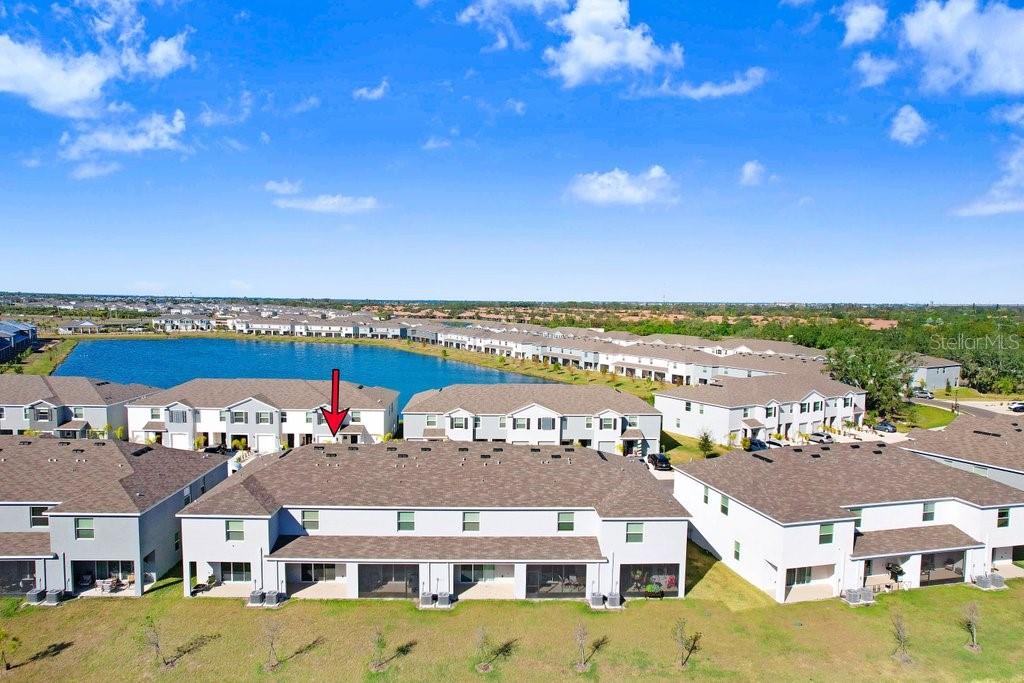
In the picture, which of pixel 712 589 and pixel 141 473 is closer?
pixel 712 589

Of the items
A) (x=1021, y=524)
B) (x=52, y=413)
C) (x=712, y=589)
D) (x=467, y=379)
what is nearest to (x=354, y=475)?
(x=712, y=589)

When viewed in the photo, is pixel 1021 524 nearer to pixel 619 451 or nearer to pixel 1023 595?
pixel 1023 595

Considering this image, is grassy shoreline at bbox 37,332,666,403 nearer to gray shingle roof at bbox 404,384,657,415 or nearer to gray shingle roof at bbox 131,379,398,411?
gray shingle roof at bbox 404,384,657,415

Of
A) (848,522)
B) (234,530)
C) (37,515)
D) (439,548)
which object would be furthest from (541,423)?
(37,515)

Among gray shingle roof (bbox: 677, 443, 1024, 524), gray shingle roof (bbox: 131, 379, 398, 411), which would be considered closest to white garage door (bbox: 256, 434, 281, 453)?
gray shingle roof (bbox: 131, 379, 398, 411)

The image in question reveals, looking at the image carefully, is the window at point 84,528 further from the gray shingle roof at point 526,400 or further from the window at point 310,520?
the gray shingle roof at point 526,400

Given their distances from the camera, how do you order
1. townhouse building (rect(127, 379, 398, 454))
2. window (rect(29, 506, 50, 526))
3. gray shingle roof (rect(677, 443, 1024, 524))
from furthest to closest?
townhouse building (rect(127, 379, 398, 454)) → gray shingle roof (rect(677, 443, 1024, 524)) → window (rect(29, 506, 50, 526))
